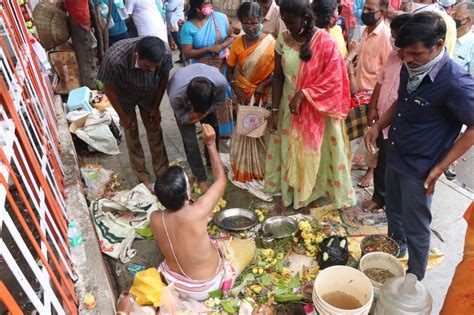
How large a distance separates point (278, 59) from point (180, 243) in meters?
1.98

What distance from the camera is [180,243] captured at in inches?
109

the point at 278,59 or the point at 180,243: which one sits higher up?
the point at 278,59

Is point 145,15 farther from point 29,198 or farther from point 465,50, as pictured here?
point 465,50

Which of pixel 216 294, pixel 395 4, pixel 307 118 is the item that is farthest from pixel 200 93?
pixel 395 4

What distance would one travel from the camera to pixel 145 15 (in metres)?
5.99

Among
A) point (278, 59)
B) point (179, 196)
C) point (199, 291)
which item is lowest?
point (199, 291)

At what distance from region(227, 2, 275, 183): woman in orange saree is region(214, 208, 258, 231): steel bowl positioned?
0.69 m

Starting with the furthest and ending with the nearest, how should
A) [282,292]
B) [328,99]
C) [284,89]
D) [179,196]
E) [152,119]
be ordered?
1. [152,119]
2. [284,89]
3. [328,99]
4. [282,292]
5. [179,196]

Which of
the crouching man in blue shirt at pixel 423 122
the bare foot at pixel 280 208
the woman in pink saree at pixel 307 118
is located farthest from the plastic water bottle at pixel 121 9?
the crouching man in blue shirt at pixel 423 122

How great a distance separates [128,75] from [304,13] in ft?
5.97

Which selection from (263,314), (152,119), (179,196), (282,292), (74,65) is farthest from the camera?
(74,65)

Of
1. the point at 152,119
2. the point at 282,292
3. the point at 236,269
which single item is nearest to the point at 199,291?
the point at 236,269

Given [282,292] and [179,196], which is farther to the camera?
[282,292]

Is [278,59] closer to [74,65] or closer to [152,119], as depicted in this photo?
[152,119]
